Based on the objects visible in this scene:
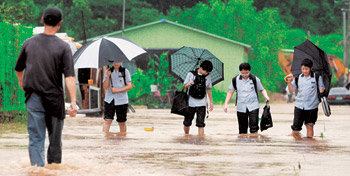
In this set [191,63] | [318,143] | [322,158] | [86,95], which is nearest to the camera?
[322,158]

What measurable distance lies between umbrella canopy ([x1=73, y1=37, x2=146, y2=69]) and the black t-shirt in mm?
6499

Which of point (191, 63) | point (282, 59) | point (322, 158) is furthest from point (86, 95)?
point (282, 59)

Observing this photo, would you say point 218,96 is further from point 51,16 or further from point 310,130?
point 51,16

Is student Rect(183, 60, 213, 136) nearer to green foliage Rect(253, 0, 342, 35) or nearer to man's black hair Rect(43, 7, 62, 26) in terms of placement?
man's black hair Rect(43, 7, 62, 26)

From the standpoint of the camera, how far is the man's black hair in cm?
766

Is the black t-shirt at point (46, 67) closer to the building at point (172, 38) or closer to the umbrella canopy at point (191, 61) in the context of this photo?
the umbrella canopy at point (191, 61)

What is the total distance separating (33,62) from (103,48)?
23.7 ft

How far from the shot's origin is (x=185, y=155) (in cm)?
1062

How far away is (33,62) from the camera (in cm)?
768

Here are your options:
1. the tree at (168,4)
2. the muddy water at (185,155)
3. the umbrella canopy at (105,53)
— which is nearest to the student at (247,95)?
the muddy water at (185,155)

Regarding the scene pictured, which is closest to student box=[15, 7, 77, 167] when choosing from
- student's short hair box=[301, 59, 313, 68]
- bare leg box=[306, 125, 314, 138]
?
student's short hair box=[301, 59, 313, 68]

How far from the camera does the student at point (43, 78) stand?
7.66 m

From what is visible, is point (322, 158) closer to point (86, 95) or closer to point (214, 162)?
point (214, 162)

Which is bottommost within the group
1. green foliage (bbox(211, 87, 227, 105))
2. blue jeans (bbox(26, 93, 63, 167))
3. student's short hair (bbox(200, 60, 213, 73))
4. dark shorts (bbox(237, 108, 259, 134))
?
green foliage (bbox(211, 87, 227, 105))
